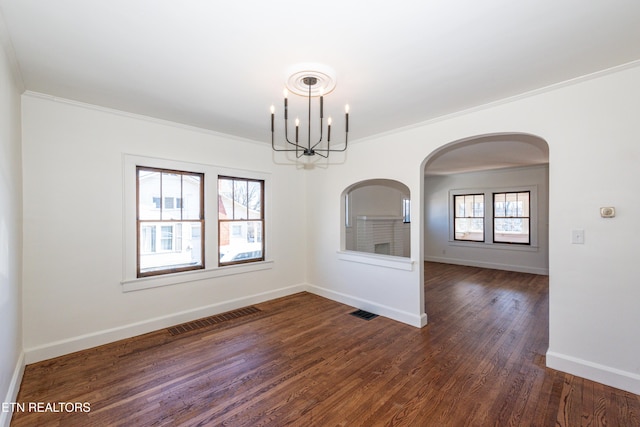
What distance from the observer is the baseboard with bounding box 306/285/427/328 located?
3.58 m

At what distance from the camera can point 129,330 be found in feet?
10.6

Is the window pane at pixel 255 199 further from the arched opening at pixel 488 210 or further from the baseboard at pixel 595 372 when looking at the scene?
the baseboard at pixel 595 372

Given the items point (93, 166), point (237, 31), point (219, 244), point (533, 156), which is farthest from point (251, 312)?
point (533, 156)

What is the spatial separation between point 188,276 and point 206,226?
0.70m

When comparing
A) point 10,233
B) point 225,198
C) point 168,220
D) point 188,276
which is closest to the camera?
point 10,233

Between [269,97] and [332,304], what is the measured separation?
3145mm

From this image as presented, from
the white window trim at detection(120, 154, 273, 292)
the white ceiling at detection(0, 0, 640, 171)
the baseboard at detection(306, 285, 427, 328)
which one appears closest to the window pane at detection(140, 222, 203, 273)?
the white window trim at detection(120, 154, 273, 292)

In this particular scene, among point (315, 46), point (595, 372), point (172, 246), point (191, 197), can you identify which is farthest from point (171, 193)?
point (595, 372)

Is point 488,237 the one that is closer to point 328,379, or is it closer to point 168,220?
point 328,379

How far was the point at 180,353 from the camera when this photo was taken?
2896 mm

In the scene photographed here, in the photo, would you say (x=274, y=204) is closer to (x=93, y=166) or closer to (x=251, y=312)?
(x=251, y=312)

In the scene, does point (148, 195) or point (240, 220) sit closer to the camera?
point (148, 195)

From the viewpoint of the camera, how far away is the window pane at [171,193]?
357 centimetres

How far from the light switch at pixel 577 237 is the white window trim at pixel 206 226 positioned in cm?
374
